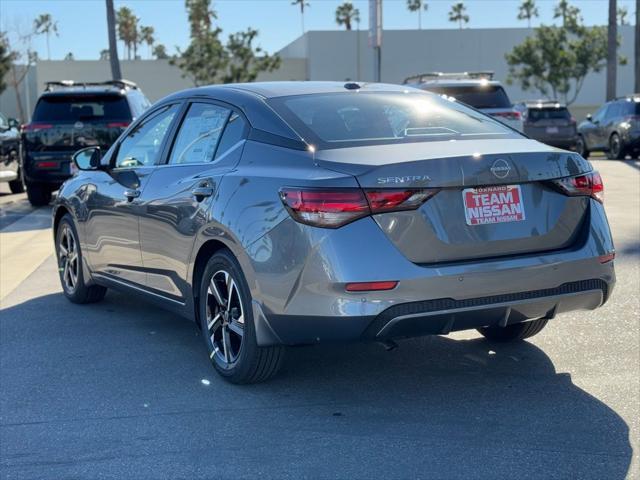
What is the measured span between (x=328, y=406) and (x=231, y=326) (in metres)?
0.73

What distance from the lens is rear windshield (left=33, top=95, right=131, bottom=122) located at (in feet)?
46.5

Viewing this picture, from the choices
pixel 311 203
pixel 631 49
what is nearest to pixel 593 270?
pixel 311 203

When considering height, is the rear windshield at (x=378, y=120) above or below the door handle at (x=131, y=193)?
above

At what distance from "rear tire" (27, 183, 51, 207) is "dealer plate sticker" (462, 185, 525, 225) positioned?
1192 centimetres

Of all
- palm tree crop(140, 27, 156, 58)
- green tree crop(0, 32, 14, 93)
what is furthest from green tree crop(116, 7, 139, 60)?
green tree crop(0, 32, 14, 93)

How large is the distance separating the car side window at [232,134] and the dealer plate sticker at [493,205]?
4.69ft

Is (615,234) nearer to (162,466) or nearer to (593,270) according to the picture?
(593,270)

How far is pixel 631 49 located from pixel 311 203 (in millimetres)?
62892

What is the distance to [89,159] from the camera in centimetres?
→ 691

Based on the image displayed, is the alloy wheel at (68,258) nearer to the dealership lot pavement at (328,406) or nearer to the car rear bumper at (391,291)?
the dealership lot pavement at (328,406)

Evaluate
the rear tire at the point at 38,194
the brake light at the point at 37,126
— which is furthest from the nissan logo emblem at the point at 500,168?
the rear tire at the point at 38,194

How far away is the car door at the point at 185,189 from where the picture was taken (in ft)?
17.2

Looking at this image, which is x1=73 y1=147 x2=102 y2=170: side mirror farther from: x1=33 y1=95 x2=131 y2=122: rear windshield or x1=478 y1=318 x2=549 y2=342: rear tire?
x1=33 y1=95 x2=131 y2=122: rear windshield

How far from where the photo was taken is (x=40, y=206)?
15.7m
